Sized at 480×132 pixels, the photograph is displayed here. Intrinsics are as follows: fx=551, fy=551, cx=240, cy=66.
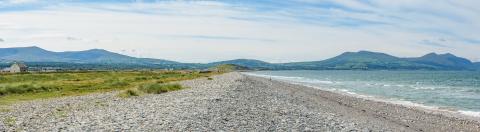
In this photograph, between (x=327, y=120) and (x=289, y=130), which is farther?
(x=327, y=120)

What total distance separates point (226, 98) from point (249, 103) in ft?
8.74

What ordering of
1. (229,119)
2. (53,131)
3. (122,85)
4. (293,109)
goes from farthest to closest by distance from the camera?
(122,85), (293,109), (229,119), (53,131)

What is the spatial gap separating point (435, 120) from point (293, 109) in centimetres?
1278

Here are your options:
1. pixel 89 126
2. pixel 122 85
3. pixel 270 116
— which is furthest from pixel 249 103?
pixel 122 85

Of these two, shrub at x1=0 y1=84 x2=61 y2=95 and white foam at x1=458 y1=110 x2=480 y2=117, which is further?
shrub at x1=0 y1=84 x2=61 y2=95

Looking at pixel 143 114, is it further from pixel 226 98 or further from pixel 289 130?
pixel 226 98

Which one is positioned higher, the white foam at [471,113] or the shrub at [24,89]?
the shrub at [24,89]

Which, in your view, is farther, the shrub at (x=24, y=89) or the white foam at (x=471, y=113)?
the shrub at (x=24, y=89)

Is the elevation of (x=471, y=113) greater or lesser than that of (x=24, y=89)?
lesser

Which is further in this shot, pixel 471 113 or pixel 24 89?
pixel 24 89

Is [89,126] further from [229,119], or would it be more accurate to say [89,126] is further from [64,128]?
[229,119]

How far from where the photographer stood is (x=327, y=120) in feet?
97.3

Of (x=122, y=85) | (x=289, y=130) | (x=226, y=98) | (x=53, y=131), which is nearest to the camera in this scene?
(x=53, y=131)

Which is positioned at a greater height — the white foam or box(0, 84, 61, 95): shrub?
box(0, 84, 61, 95): shrub
